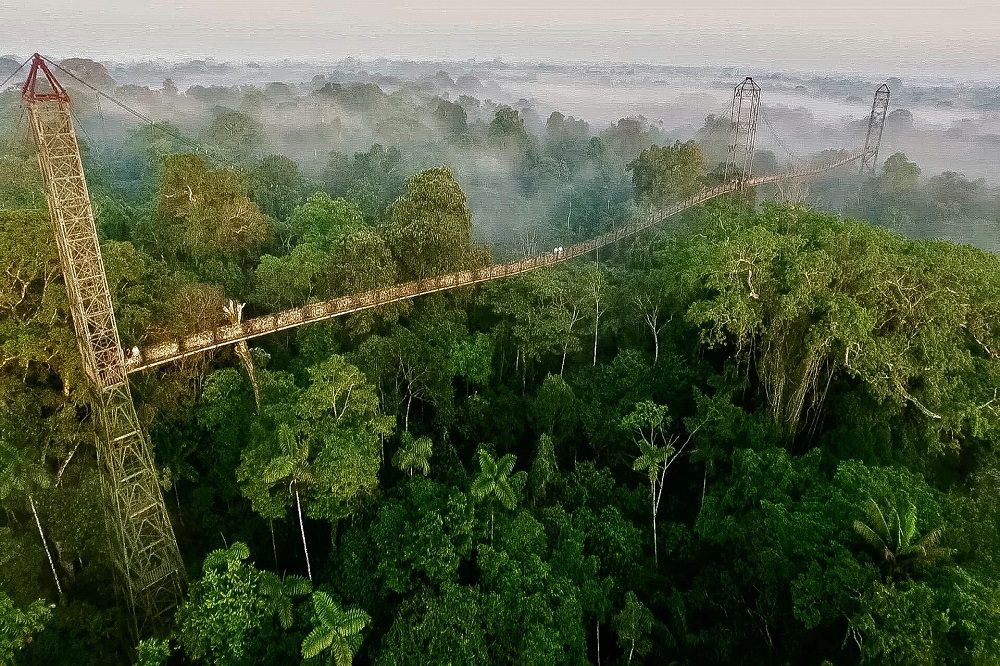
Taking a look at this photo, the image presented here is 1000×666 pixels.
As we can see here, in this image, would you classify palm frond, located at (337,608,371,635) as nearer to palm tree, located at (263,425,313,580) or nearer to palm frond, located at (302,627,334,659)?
palm frond, located at (302,627,334,659)

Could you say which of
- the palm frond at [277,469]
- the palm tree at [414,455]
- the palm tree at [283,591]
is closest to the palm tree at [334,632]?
the palm tree at [283,591]

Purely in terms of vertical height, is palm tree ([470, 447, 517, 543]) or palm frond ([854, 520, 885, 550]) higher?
palm frond ([854, 520, 885, 550])

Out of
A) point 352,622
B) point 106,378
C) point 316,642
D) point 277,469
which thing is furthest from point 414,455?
point 106,378

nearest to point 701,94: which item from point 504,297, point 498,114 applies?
point 498,114

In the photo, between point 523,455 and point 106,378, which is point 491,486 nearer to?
point 523,455

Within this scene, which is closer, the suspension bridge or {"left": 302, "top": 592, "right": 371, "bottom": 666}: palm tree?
the suspension bridge

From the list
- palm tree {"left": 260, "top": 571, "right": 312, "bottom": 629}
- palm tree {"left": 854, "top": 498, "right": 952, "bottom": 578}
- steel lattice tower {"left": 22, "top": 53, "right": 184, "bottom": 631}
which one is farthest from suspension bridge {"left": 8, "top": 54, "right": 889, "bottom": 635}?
palm tree {"left": 854, "top": 498, "right": 952, "bottom": 578}

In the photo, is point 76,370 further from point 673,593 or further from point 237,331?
point 673,593

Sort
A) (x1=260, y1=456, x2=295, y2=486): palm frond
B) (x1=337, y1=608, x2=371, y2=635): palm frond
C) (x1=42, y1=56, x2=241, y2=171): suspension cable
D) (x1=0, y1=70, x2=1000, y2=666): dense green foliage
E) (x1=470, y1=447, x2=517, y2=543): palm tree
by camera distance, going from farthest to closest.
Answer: (x1=470, y1=447, x2=517, y2=543): palm tree, (x1=260, y1=456, x2=295, y2=486): palm frond, (x1=0, y1=70, x2=1000, y2=666): dense green foliage, (x1=337, y1=608, x2=371, y2=635): palm frond, (x1=42, y1=56, x2=241, y2=171): suspension cable
